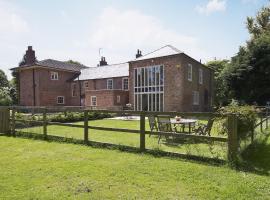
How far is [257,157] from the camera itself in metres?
6.84

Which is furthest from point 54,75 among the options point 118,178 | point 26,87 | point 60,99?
point 118,178

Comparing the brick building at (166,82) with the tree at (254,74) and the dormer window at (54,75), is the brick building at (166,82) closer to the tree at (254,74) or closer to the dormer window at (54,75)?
the tree at (254,74)

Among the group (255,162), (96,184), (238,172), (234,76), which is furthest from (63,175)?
(234,76)

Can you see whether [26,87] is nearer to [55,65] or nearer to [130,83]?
[55,65]

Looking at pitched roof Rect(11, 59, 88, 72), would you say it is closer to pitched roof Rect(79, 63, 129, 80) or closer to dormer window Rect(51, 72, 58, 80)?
dormer window Rect(51, 72, 58, 80)

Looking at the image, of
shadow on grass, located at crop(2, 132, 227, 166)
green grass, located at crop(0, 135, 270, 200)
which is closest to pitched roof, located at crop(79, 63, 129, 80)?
shadow on grass, located at crop(2, 132, 227, 166)

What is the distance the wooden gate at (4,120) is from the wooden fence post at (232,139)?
9.76m

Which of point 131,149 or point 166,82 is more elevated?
point 166,82

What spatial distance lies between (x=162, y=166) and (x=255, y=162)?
2.38 m

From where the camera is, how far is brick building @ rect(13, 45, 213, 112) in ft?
84.1

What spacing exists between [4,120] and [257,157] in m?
10.5

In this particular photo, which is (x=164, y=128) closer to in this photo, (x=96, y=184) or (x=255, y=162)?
(x=255, y=162)

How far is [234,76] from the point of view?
94.4 feet

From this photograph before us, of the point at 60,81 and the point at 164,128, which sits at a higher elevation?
the point at 60,81
